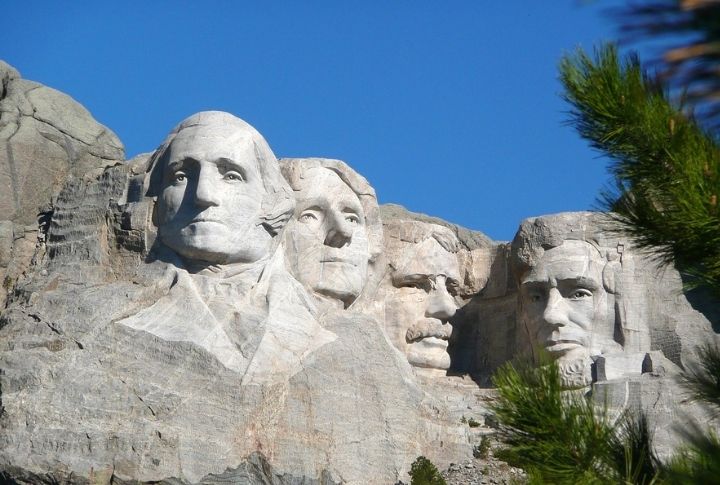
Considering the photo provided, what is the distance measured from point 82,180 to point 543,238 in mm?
5471

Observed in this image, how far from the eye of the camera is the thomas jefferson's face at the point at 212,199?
18.9 m

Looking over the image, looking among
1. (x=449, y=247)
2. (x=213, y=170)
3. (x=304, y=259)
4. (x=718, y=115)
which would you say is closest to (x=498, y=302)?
(x=449, y=247)

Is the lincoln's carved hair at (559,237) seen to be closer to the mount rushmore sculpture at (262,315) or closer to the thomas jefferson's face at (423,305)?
the mount rushmore sculpture at (262,315)

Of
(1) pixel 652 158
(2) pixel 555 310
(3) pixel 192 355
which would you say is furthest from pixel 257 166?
(1) pixel 652 158

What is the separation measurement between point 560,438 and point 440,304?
10909 mm

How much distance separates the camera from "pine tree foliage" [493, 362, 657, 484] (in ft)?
35.4

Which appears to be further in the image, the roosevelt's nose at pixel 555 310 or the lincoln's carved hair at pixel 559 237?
the lincoln's carved hair at pixel 559 237

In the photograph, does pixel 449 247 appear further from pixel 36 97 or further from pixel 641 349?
pixel 36 97

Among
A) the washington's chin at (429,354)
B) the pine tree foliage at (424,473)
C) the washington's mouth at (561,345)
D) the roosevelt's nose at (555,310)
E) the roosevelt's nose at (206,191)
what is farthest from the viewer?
the washington's chin at (429,354)

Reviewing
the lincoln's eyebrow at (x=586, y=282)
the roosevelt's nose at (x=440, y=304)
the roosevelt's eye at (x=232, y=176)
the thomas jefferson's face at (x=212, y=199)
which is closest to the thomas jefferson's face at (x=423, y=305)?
the roosevelt's nose at (x=440, y=304)

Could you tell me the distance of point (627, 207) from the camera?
36.4 ft

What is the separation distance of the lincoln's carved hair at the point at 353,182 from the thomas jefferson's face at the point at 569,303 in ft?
6.22

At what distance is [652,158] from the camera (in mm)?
10938

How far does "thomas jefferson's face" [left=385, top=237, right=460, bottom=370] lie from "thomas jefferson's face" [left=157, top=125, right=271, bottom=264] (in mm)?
2723
